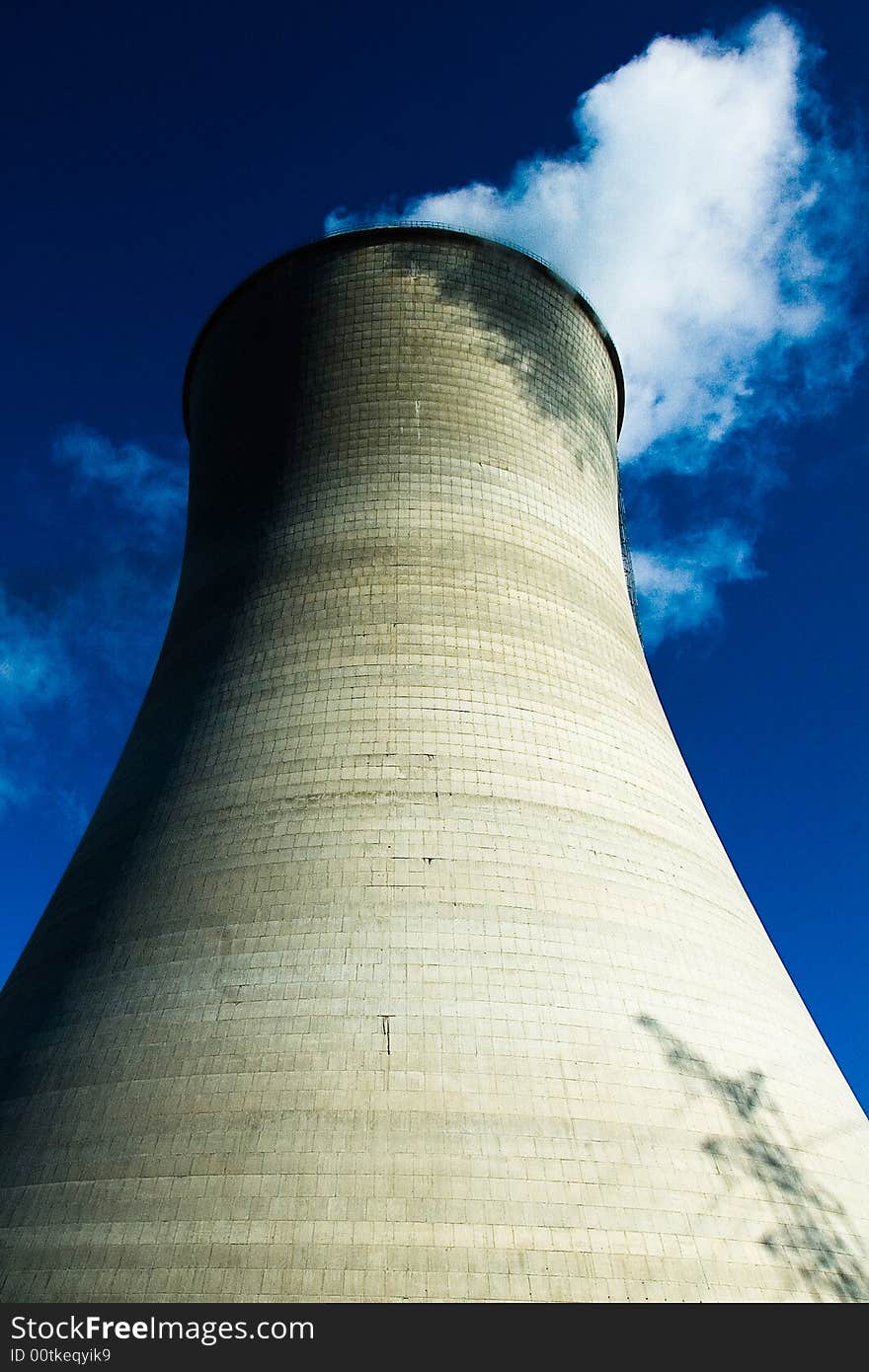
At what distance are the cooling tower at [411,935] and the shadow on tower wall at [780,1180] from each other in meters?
0.02

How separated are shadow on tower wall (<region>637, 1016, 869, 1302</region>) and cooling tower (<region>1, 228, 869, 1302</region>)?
0.02 meters

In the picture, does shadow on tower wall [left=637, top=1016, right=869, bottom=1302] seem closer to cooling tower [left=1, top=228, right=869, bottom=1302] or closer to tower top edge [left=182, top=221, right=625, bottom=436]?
cooling tower [left=1, top=228, right=869, bottom=1302]

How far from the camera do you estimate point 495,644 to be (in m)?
8.68

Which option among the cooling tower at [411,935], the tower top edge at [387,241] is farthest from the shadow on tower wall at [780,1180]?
the tower top edge at [387,241]

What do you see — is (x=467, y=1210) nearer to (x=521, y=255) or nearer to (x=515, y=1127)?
(x=515, y=1127)

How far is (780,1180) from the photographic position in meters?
6.44

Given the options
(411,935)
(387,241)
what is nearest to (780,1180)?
(411,935)

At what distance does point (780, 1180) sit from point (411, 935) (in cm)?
269

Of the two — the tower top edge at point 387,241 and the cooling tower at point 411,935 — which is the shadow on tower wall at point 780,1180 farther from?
the tower top edge at point 387,241

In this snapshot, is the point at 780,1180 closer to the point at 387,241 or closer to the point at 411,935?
the point at 411,935

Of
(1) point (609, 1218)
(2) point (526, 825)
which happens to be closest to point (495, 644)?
(2) point (526, 825)

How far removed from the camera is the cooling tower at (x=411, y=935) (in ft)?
18.7

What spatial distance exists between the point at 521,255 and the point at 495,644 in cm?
→ 508
